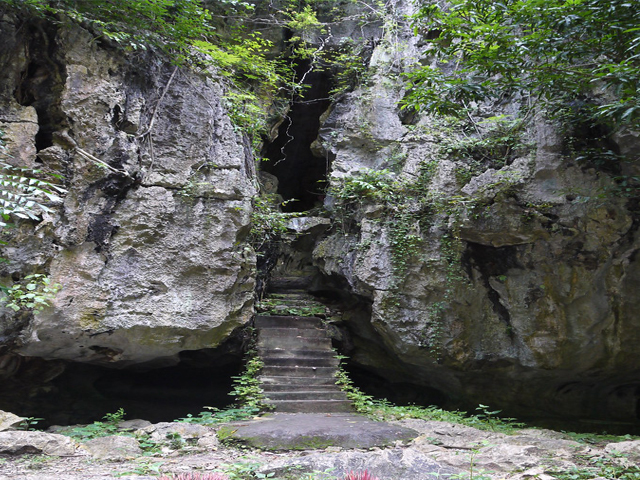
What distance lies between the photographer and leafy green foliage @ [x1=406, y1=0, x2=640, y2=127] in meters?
4.81

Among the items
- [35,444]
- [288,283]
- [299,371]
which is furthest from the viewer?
[288,283]

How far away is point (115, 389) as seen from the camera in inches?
342

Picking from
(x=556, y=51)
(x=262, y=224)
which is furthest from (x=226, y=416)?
(x=556, y=51)

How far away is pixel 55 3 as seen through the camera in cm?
623

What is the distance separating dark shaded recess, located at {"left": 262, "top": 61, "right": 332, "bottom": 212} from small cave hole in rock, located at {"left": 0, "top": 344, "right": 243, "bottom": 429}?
5.71 meters

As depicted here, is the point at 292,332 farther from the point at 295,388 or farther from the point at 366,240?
the point at 366,240

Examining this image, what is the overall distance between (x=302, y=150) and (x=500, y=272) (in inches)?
344

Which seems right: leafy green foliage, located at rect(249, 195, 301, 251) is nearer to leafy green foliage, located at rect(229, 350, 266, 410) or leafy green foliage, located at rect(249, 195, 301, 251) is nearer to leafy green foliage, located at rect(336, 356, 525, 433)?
leafy green foliage, located at rect(229, 350, 266, 410)

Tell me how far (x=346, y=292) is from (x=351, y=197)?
→ 83.4 inches

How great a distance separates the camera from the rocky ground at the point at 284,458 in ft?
11.7

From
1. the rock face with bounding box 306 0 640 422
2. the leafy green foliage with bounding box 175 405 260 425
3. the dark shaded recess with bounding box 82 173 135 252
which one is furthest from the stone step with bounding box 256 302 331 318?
the dark shaded recess with bounding box 82 173 135 252

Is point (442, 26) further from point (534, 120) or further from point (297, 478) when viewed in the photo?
point (297, 478)

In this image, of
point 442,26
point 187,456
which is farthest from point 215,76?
point 187,456

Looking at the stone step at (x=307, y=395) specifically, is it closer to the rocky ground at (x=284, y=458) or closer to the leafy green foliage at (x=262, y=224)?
the rocky ground at (x=284, y=458)
